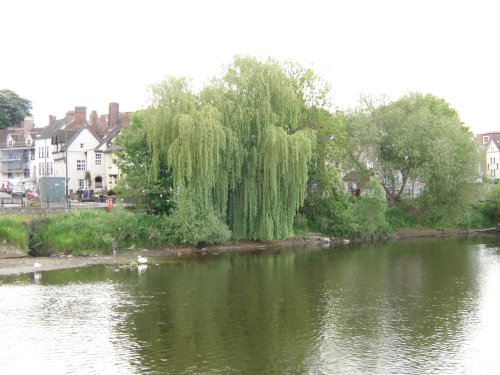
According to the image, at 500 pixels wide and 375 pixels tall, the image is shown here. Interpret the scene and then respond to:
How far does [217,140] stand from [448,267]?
1863 centimetres

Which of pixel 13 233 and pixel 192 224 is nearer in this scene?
pixel 13 233

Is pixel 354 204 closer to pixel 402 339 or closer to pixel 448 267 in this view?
pixel 448 267

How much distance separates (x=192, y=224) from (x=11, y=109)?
262 ft

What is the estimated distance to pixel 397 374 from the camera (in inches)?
792

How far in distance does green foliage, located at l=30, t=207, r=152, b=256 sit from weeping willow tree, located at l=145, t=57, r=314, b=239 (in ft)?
15.1

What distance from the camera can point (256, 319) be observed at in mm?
27359

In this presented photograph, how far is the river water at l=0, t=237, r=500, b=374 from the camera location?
21.6 meters

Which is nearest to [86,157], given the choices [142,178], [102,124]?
[102,124]

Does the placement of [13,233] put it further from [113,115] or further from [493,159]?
[493,159]

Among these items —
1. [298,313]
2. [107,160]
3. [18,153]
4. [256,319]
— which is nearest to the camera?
[256,319]

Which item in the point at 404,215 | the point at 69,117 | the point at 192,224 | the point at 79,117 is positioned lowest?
the point at 192,224

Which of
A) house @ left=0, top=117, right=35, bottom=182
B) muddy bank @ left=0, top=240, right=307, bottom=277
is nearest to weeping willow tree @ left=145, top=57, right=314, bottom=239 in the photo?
muddy bank @ left=0, top=240, right=307, bottom=277

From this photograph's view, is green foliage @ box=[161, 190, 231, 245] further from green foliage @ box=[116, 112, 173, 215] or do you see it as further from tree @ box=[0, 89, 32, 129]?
tree @ box=[0, 89, 32, 129]

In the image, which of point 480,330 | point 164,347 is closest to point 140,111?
point 164,347
